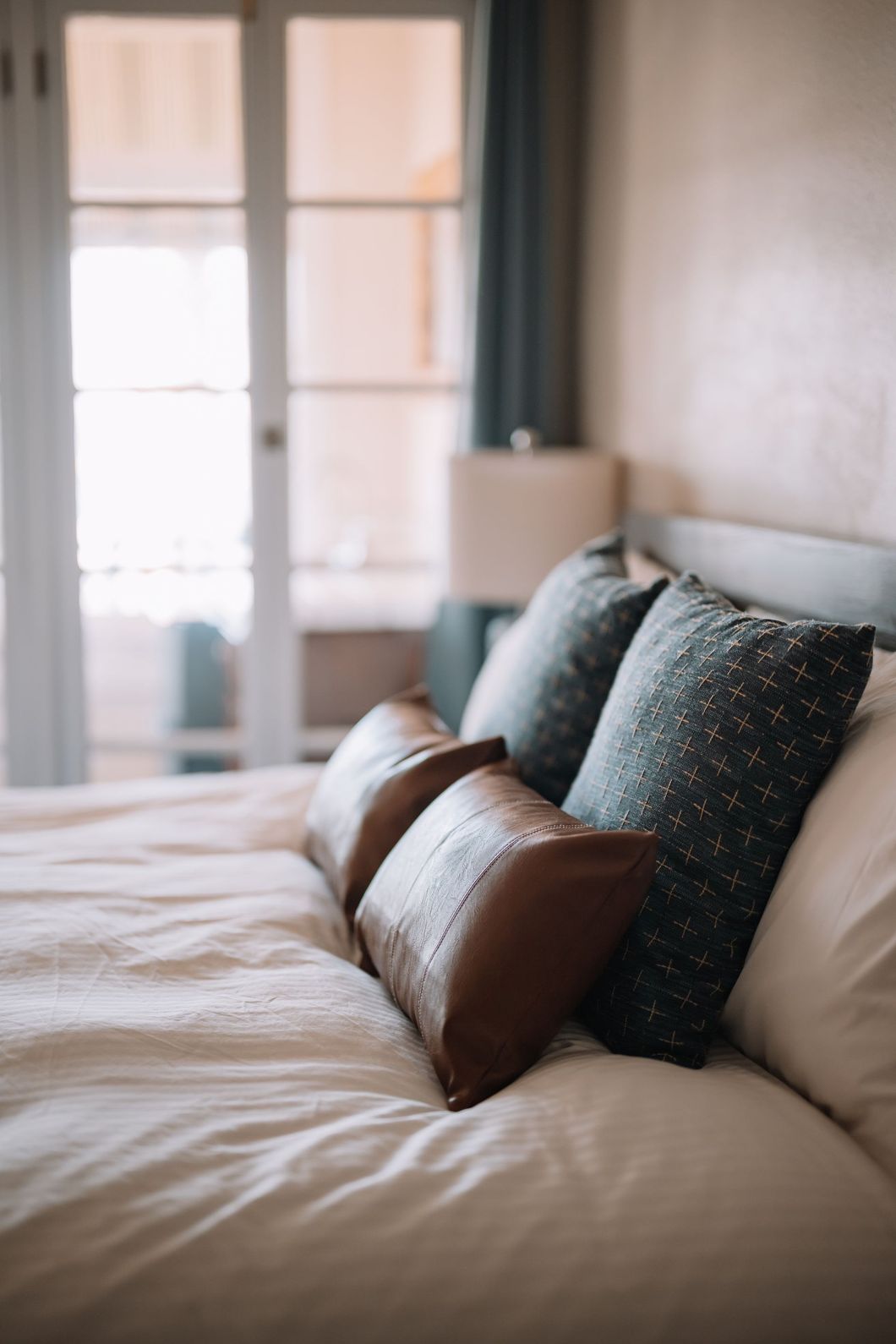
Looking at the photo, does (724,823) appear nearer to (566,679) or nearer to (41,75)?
(566,679)

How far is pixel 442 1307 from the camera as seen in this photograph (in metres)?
0.94

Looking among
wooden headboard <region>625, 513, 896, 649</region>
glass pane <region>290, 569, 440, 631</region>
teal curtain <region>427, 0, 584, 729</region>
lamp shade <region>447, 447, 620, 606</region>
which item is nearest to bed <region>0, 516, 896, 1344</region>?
wooden headboard <region>625, 513, 896, 649</region>

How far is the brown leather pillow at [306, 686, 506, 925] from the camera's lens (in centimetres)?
166

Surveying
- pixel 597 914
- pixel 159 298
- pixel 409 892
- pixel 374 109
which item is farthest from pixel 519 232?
pixel 597 914

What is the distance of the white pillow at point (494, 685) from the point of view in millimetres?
1949

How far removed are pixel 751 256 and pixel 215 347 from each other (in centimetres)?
189

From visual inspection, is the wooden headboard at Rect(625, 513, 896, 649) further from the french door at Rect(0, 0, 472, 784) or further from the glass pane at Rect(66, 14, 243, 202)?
the glass pane at Rect(66, 14, 243, 202)

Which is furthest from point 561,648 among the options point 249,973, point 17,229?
point 17,229

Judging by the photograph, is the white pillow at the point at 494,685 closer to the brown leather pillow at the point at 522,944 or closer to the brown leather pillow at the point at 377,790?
the brown leather pillow at the point at 377,790

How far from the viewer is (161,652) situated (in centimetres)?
368

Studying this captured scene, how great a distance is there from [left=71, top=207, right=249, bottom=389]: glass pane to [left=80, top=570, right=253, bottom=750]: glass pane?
0.58m

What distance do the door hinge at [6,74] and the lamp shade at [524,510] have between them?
65.5 inches

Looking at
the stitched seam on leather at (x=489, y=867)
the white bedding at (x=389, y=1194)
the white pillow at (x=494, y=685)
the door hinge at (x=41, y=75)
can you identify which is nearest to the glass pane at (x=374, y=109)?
the door hinge at (x=41, y=75)


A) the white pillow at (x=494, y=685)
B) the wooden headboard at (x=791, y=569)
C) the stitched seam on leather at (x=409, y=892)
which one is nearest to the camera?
the stitched seam on leather at (x=409, y=892)
